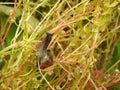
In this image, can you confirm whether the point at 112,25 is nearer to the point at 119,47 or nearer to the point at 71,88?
the point at 119,47

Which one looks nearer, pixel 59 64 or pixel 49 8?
pixel 59 64

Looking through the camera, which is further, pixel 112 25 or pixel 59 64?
pixel 112 25

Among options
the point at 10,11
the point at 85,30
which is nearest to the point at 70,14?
the point at 85,30

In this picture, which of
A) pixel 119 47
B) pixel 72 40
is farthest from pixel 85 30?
pixel 119 47

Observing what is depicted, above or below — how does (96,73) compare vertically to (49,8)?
below

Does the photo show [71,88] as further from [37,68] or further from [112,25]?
[112,25]

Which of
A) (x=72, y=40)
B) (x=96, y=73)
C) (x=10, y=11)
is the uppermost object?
(x=10, y=11)
